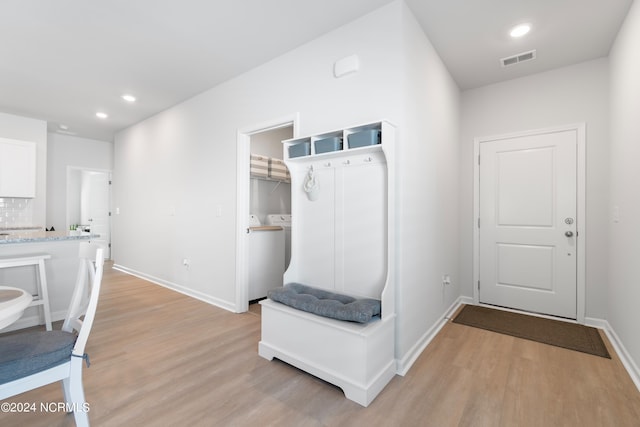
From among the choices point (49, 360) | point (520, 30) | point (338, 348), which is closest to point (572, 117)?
point (520, 30)

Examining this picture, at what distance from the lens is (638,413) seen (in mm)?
1682

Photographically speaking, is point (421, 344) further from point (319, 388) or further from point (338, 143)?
point (338, 143)

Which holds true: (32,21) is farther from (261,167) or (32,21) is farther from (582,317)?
(582,317)

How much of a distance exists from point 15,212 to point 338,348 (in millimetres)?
6045

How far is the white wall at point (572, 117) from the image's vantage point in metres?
2.94

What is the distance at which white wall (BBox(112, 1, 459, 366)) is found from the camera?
7.25 ft

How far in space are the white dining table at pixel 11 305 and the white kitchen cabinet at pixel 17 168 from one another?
4.56 meters

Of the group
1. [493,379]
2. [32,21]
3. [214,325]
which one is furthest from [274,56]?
[493,379]

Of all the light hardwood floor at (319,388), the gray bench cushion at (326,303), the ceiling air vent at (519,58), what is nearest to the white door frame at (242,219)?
the light hardwood floor at (319,388)

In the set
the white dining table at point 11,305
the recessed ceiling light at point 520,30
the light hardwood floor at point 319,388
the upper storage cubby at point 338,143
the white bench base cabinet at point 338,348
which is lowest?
the light hardwood floor at point 319,388

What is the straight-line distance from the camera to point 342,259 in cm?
232

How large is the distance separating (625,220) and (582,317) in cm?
126

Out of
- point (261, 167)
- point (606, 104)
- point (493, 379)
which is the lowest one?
point (493, 379)

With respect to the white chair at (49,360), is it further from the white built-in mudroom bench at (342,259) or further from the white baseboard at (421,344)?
the white baseboard at (421,344)
